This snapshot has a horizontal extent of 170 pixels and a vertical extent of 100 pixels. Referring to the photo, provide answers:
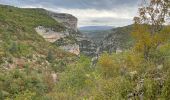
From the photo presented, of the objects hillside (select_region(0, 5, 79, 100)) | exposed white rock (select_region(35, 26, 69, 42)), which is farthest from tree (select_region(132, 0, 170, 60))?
exposed white rock (select_region(35, 26, 69, 42))

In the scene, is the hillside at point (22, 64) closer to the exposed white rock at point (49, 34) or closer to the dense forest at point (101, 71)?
the dense forest at point (101, 71)

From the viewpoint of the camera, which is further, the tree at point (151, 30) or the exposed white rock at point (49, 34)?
the exposed white rock at point (49, 34)

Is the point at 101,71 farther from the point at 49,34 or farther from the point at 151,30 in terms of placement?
the point at 49,34

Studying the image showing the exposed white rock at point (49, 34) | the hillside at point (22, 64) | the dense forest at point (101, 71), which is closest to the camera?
the dense forest at point (101, 71)

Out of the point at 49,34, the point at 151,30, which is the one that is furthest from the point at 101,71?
the point at 49,34

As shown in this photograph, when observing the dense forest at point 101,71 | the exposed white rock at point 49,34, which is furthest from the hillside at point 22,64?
the exposed white rock at point 49,34

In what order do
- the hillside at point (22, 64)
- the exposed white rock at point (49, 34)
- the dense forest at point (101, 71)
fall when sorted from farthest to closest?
1. the exposed white rock at point (49, 34)
2. the hillside at point (22, 64)
3. the dense forest at point (101, 71)

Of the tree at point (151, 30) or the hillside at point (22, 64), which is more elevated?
the tree at point (151, 30)

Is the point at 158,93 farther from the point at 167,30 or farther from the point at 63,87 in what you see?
the point at 63,87
